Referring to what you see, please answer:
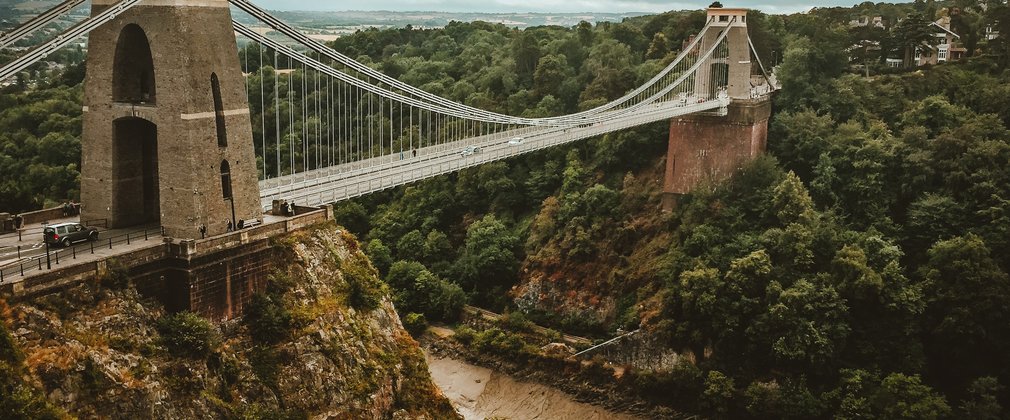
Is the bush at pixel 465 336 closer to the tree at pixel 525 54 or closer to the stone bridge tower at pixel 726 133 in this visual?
the stone bridge tower at pixel 726 133

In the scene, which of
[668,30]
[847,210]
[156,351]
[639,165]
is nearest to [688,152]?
[639,165]

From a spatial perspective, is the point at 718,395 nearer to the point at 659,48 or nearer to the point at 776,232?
the point at 776,232

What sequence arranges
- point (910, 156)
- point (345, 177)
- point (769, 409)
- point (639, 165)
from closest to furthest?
point (345, 177)
point (769, 409)
point (910, 156)
point (639, 165)

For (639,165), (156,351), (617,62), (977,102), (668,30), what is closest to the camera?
(156,351)

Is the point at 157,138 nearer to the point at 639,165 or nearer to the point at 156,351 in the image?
the point at 156,351

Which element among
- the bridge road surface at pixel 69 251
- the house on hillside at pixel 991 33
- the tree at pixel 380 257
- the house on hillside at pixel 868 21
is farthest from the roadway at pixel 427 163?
the house on hillside at pixel 868 21

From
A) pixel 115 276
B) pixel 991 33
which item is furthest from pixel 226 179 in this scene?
pixel 991 33
